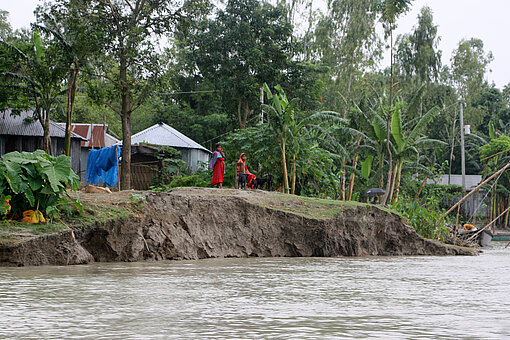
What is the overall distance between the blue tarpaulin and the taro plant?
9.87 m

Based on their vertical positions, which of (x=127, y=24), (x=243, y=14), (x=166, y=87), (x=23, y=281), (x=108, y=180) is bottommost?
(x=23, y=281)

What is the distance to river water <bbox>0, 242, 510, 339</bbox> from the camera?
12.4 ft

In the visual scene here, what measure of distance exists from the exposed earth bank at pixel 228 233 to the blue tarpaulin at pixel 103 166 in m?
7.84

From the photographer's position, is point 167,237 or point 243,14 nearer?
point 167,237

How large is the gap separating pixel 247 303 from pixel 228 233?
20.8 ft

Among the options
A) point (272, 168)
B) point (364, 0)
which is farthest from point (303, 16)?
point (272, 168)

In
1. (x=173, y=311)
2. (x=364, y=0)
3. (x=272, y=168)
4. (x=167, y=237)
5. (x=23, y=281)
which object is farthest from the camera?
(x=364, y=0)

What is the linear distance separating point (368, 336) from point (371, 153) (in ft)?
53.7

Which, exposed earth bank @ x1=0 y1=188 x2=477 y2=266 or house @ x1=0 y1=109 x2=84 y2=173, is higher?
house @ x1=0 y1=109 x2=84 y2=173

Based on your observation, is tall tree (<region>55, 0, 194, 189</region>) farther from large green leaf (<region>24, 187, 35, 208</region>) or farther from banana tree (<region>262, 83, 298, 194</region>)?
large green leaf (<region>24, 187, 35, 208</region>)

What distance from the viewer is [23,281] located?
6.52 m

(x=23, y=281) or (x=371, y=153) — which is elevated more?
(x=371, y=153)

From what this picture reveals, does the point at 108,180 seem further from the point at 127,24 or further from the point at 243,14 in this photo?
the point at 243,14

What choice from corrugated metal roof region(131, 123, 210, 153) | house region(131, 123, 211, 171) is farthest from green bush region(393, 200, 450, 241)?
corrugated metal roof region(131, 123, 210, 153)
